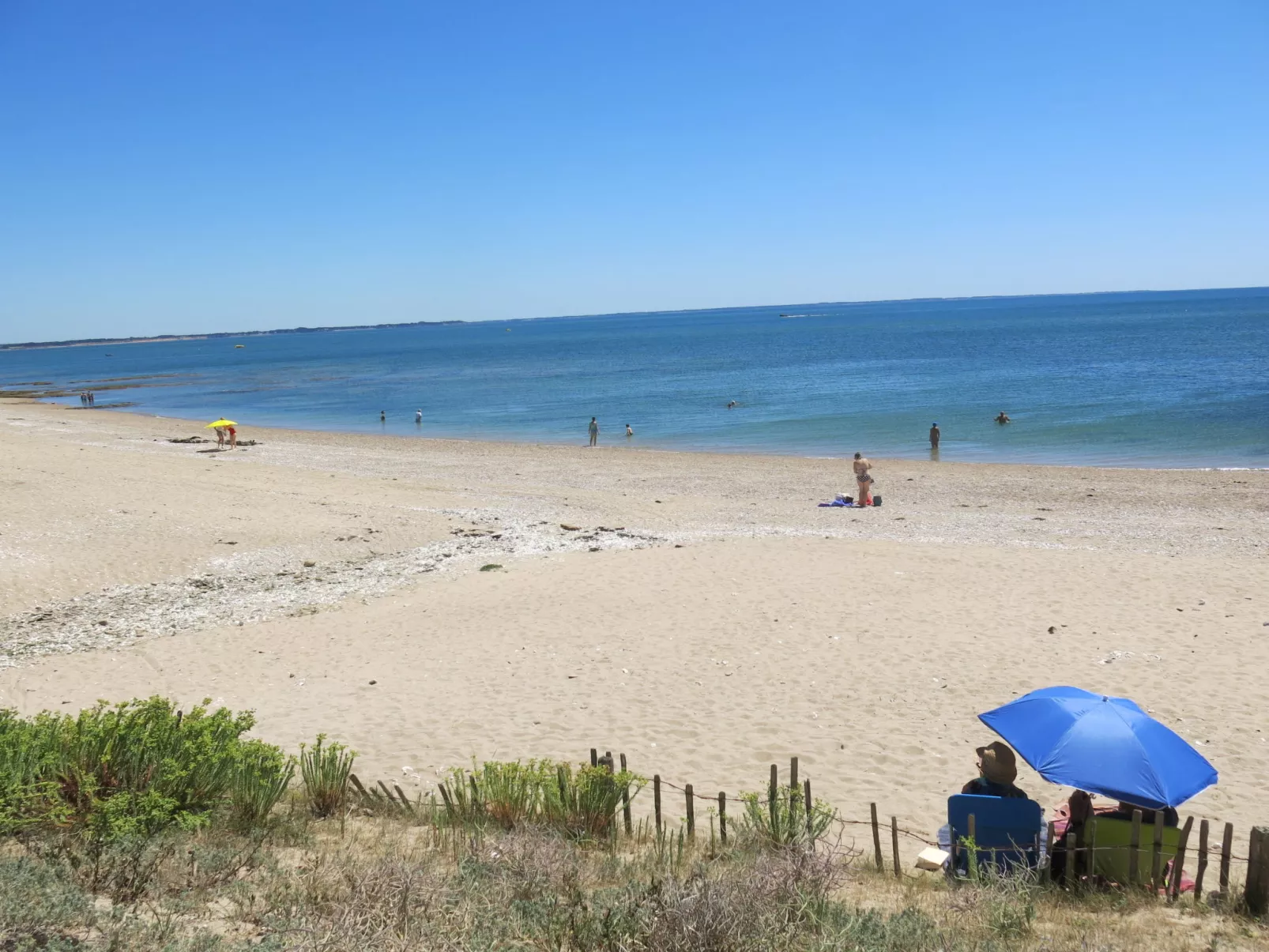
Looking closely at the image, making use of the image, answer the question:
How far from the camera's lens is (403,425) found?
158ft

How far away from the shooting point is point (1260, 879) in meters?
5.18

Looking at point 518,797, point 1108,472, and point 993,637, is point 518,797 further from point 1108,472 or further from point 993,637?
point 1108,472

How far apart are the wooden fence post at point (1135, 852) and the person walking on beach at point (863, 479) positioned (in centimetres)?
1567

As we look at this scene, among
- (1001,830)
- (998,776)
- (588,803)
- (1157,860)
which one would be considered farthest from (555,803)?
(1157,860)

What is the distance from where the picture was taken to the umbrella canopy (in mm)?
5945

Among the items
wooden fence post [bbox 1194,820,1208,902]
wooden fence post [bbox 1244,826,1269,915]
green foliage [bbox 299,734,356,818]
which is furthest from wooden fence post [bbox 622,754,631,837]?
wooden fence post [bbox 1244,826,1269,915]

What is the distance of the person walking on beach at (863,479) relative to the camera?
2142 centimetres

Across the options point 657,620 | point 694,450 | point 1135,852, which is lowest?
point 694,450

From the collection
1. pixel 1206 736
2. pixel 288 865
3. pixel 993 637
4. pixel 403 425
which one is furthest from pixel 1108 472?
pixel 403 425

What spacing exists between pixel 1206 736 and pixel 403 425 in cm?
4345

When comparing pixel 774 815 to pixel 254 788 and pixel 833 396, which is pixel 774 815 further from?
pixel 833 396

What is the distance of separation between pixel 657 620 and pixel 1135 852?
7.37m

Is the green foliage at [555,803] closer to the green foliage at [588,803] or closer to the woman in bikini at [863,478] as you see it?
the green foliage at [588,803]

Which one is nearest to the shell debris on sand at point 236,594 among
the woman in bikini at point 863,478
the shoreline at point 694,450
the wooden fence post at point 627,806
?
the woman in bikini at point 863,478
